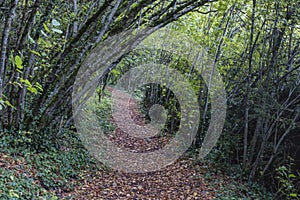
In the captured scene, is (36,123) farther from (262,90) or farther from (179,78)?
(179,78)

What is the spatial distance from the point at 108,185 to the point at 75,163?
2.88 ft

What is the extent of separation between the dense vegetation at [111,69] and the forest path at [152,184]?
0.35 m

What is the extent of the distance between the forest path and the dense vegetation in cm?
35

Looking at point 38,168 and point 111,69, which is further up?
point 111,69

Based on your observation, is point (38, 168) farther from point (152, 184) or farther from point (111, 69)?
point (111, 69)

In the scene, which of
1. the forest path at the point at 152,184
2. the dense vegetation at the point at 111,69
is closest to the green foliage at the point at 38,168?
the dense vegetation at the point at 111,69

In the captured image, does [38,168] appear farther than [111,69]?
No

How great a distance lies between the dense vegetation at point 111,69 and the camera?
504 centimetres

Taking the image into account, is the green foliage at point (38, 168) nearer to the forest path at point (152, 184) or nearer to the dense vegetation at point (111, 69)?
the dense vegetation at point (111, 69)

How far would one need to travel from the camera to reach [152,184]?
648 cm

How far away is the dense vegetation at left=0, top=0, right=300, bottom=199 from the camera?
5039mm

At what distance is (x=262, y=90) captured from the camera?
20.5 feet

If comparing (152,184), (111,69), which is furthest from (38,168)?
(111,69)

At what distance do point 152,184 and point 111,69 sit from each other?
2.77 metres
